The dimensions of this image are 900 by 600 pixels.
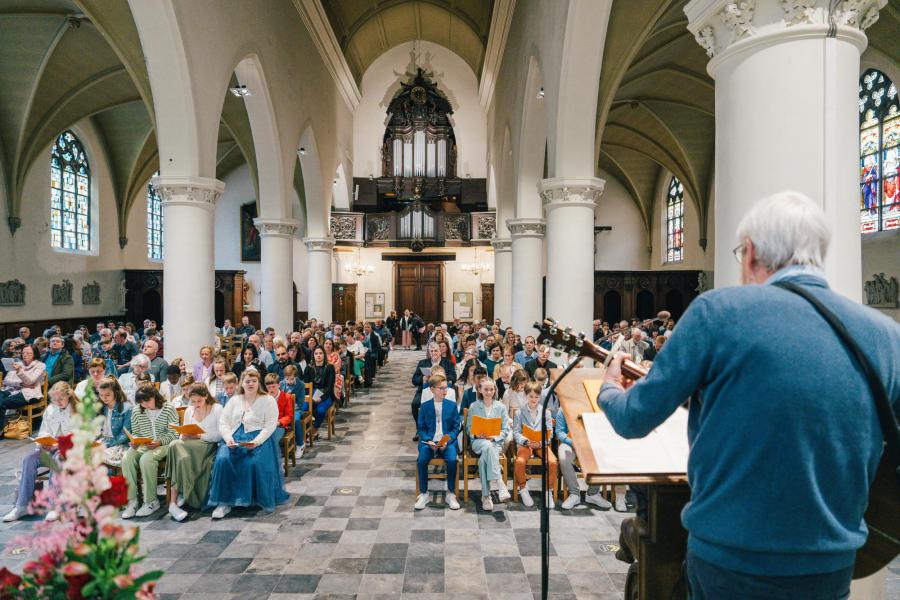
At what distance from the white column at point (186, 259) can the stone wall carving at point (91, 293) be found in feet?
39.7

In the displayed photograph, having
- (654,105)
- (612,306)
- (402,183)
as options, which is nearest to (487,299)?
(612,306)

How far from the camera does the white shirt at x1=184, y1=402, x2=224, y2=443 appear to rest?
5672 millimetres

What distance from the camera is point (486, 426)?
603cm

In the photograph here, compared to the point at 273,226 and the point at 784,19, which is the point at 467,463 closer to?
the point at 784,19

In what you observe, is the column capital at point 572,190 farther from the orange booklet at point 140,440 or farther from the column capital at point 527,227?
the orange booklet at point 140,440

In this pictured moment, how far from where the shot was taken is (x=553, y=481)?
5828 mm

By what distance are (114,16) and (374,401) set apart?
26.4ft

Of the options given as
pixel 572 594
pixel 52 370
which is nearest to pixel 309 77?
pixel 52 370

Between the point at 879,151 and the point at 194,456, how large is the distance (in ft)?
49.4

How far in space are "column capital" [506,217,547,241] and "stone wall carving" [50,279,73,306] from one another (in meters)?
13.5

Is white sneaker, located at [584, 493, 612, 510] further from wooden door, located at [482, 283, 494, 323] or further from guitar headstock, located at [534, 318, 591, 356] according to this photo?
wooden door, located at [482, 283, 494, 323]

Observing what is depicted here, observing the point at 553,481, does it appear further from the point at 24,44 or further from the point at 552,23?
the point at 24,44

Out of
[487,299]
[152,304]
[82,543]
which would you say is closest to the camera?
[82,543]

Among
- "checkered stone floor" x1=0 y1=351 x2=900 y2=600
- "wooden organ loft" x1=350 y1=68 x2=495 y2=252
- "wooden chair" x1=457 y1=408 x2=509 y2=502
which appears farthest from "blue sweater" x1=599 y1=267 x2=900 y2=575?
"wooden organ loft" x1=350 y1=68 x2=495 y2=252
